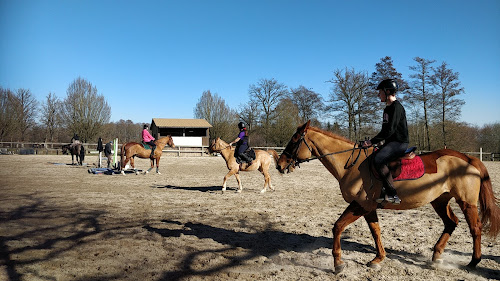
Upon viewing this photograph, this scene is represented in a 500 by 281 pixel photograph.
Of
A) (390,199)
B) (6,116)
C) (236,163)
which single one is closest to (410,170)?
(390,199)

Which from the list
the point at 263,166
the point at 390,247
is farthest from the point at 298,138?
the point at 263,166

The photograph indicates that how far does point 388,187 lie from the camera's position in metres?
4.36

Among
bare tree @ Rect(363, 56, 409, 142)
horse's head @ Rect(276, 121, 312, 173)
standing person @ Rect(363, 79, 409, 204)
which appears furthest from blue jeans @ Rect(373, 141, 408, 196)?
bare tree @ Rect(363, 56, 409, 142)

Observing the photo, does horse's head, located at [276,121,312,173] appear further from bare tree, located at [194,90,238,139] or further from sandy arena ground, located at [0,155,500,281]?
bare tree, located at [194,90,238,139]

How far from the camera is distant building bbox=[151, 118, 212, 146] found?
48987mm

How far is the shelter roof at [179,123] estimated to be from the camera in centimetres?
4997

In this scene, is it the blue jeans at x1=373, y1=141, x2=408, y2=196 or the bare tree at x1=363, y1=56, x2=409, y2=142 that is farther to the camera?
the bare tree at x1=363, y1=56, x2=409, y2=142

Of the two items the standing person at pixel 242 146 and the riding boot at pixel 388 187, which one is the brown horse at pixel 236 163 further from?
Answer: the riding boot at pixel 388 187

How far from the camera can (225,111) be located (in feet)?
197

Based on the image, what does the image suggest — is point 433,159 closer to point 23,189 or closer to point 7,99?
point 23,189

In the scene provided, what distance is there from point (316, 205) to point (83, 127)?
47.1 metres

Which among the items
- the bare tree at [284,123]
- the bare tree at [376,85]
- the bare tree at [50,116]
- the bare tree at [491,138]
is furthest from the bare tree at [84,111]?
the bare tree at [491,138]

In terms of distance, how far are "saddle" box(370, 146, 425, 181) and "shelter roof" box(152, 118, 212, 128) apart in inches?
1840

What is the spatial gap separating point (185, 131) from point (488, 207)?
4931 cm
